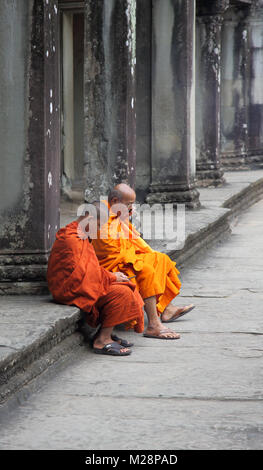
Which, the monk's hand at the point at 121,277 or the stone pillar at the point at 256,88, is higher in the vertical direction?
the stone pillar at the point at 256,88

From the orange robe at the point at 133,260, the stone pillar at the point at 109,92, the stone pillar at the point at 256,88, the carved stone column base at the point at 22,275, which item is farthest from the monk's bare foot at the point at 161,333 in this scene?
the stone pillar at the point at 256,88

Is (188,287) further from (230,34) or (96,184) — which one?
(230,34)

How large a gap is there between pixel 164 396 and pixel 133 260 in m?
1.43

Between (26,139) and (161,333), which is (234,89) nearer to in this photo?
(26,139)

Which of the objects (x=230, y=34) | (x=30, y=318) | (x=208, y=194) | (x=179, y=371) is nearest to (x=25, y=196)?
(x=30, y=318)

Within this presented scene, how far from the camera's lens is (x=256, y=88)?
16609mm

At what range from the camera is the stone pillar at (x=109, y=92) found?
7.37m

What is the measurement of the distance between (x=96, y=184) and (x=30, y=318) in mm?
3084

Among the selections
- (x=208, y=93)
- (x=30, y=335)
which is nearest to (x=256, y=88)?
(x=208, y=93)

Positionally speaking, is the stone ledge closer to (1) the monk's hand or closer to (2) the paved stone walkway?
(2) the paved stone walkway

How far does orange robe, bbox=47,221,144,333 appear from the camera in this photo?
200 inches

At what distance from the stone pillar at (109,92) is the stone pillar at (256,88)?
29.4ft

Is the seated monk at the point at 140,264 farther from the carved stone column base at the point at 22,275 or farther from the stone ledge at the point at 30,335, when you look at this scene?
the stone ledge at the point at 30,335

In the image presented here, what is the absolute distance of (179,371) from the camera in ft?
15.5
